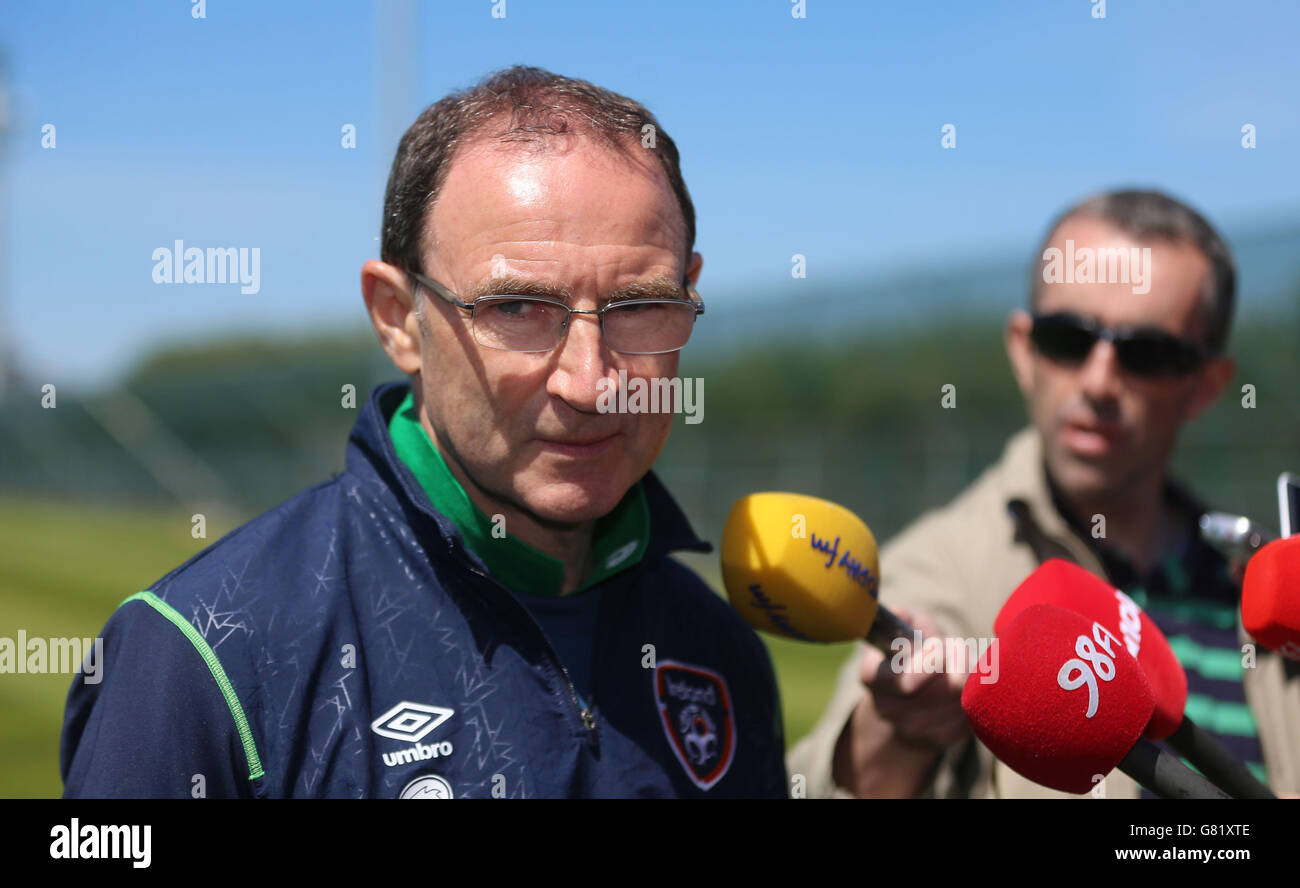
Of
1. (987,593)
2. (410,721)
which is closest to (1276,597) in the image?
(987,593)

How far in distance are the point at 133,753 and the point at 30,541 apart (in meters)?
20.9

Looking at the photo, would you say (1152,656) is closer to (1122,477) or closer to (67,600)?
(1122,477)

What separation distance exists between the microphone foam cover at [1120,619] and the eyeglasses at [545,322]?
747 millimetres

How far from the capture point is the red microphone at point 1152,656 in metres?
1.67

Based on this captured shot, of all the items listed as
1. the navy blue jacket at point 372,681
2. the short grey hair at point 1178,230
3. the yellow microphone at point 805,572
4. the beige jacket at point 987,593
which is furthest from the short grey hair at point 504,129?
the short grey hair at point 1178,230

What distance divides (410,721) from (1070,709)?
0.96 metres

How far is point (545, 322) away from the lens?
1.75m

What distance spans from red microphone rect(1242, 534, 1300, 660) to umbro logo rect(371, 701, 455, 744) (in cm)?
129

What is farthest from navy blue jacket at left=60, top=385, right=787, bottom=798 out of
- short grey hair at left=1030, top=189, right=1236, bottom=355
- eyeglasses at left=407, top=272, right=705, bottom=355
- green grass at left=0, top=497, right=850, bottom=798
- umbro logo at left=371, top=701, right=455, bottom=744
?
green grass at left=0, top=497, right=850, bottom=798

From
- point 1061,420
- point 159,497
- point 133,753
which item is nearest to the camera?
point 133,753
